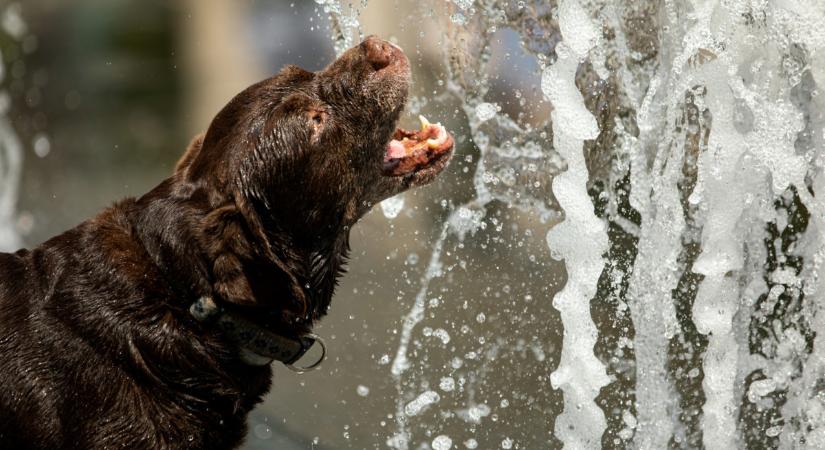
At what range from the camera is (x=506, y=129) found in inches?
210

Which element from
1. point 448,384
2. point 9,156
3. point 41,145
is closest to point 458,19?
point 448,384

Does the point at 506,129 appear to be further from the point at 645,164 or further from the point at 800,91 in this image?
the point at 800,91

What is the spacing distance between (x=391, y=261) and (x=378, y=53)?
2.28 metres

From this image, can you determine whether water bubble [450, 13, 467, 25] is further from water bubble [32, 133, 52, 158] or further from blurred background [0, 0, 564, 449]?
water bubble [32, 133, 52, 158]

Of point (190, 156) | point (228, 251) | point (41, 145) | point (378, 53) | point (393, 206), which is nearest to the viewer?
point (228, 251)

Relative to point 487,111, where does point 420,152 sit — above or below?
below

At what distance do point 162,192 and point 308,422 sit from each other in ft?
8.33

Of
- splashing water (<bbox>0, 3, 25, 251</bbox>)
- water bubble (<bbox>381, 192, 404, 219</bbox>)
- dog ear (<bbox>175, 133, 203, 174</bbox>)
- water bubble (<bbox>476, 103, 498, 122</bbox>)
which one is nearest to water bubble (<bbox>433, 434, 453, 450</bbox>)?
water bubble (<bbox>381, 192, 404, 219</bbox>)

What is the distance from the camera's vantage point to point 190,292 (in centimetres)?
333

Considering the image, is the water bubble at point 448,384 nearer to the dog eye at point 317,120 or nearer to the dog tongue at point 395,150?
the dog tongue at point 395,150

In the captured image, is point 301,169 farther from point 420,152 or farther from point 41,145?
point 41,145

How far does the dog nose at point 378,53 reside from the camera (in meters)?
3.91

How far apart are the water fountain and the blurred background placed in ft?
1.40

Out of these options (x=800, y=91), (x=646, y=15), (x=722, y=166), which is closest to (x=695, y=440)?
(x=722, y=166)
